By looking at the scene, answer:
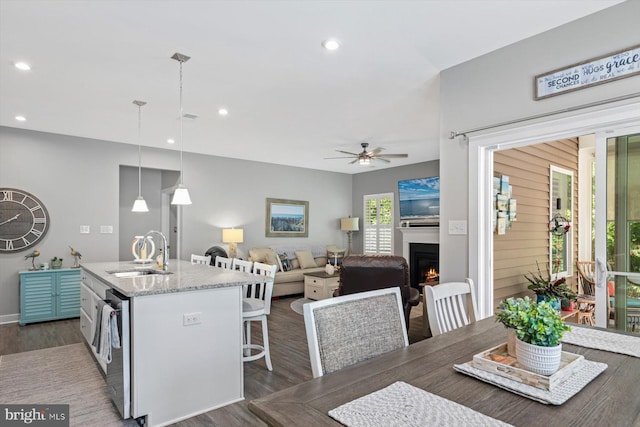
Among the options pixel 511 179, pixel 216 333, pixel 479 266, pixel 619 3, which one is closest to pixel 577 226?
pixel 511 179

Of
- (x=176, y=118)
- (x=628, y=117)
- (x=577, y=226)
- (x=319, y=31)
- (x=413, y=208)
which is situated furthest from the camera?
(x=413, y=208)

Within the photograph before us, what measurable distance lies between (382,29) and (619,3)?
56.4 inches

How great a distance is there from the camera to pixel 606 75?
7.69 feet

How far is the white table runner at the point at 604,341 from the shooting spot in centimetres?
147

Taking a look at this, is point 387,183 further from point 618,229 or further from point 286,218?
point 618,229

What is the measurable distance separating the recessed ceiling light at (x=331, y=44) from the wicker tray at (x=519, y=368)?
7.62 ft

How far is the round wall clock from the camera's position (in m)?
5.01

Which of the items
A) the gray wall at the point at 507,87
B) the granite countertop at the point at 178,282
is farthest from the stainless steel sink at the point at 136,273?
the gray wall at the point at 507,87

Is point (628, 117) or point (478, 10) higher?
point (478, 10)

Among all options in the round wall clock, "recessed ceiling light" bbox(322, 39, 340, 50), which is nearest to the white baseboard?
the round wall clock

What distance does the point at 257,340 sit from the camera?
4238mm

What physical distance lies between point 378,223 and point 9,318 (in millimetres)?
6653

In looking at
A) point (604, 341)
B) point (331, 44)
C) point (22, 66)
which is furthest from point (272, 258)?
point (604, 341)

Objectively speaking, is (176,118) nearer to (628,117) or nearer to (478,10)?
(478,10)
